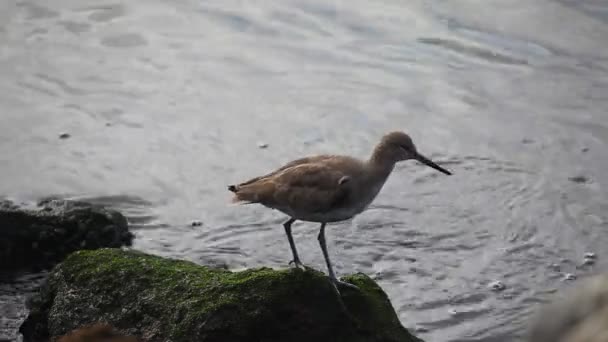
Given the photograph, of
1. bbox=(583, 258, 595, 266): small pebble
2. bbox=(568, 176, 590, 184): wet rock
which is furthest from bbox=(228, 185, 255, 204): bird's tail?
bbox=(568, 176, 590, 184): wet rock

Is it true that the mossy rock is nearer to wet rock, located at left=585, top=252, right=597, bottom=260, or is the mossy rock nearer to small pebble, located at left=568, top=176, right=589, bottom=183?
wet rock, located at left=585, top=252, right=597, bottom=260

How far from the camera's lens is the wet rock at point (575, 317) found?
13.5 ft

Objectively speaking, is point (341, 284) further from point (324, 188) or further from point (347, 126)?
point (347, 126)

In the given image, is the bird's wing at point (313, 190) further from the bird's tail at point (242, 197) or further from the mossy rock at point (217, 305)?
the mossy rock at point (217, 305)

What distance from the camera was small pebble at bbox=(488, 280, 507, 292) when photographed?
984 cm

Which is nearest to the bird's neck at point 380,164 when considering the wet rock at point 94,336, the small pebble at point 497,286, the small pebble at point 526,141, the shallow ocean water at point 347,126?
the shallow ocean water at point 347,126

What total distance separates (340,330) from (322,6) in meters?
8.91

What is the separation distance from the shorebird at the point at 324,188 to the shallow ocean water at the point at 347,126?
204 centimetres

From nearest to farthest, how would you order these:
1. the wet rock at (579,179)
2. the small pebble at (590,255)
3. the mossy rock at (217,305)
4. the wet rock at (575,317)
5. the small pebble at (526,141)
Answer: the wet rock at (575,317) → the mossy rock at (217,305) → the small pebble at (590,255) → the wet rock at (579,179) → the small pebble at (526,141)

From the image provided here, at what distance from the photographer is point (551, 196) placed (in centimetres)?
1143

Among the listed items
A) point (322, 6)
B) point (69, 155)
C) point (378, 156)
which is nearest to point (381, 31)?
point (322, 6)

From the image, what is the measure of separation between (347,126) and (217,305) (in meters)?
5.61

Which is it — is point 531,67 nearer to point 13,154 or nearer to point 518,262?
point 518,262

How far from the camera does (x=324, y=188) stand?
732 cm
